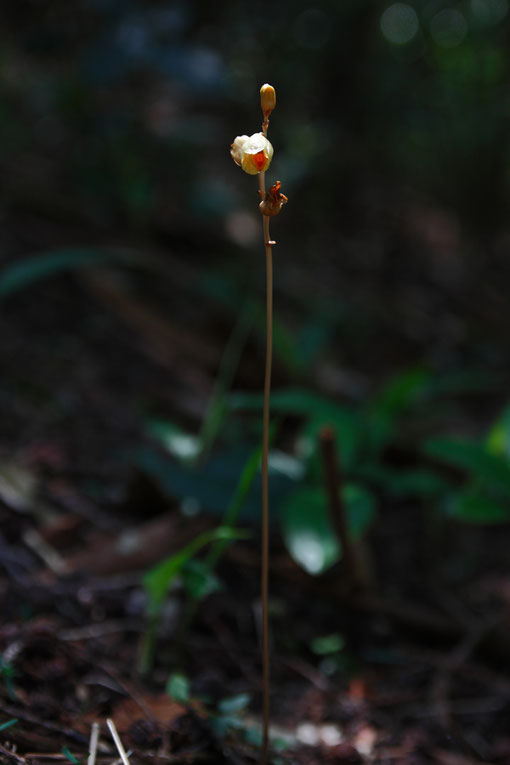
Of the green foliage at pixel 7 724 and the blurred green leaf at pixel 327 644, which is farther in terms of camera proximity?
the blurred green leaf at pixel 327 644

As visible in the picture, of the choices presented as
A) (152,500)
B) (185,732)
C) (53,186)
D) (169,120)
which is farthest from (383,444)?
(169,120)

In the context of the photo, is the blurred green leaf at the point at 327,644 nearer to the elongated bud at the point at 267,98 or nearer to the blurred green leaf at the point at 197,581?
the blurred green leaf at the point at 197,581

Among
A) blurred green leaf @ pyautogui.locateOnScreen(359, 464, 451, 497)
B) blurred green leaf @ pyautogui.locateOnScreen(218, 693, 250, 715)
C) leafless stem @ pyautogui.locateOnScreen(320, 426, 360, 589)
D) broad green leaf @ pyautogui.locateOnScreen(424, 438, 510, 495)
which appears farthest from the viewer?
blurred green leaf @ pyautogui.locateOnScreen(359, 464, 451, 497)

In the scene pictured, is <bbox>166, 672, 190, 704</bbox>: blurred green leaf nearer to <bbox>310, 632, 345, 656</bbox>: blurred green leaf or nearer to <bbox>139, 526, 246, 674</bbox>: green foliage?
<bbox>139, 526, 246, 674</bbox>: green foliage

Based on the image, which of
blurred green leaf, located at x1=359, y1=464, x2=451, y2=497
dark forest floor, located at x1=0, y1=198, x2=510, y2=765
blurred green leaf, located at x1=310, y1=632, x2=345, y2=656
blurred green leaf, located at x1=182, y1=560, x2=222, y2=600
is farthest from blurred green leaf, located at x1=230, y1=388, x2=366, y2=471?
blurred green leaf, located at x1=182, y1=560, x2=222, y2=600

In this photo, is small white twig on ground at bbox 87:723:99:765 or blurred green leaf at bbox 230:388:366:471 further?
blurred green leaf at bbox 230:388:366:471

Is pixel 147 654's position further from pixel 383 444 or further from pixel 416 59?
pixel 416 59

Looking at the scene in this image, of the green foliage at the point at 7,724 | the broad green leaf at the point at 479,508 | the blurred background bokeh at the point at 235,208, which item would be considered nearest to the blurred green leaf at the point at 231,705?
the green foliage at the point at 7,724
